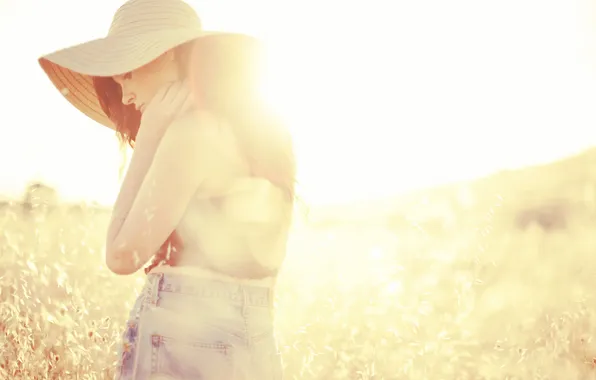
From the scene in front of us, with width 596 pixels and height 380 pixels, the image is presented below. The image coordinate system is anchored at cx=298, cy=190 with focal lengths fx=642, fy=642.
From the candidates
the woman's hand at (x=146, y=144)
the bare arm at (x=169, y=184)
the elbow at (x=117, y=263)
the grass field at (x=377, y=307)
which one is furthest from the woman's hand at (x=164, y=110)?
the grass field at (x=377, y=307)

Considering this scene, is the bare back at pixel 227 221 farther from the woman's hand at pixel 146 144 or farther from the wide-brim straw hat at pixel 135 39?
the wide-brim straw hat at pixel 135 39

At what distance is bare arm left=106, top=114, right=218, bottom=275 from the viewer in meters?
1.50

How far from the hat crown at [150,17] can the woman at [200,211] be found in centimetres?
15

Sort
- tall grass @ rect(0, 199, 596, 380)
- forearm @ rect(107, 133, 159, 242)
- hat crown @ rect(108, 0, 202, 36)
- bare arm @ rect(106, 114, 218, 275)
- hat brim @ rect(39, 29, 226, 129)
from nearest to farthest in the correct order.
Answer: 1. bare arm @ rect(106, 114, 218, 275)
2. forearm @ rect(107, 133, 159, 242)
3. hat brim @ rect(39, 29, 226, 129)
4. hat crown @ rect(108, 0, 202, 36)
5. tall grass @ rect(0, 199, 596, 380)

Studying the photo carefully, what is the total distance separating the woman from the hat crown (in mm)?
153

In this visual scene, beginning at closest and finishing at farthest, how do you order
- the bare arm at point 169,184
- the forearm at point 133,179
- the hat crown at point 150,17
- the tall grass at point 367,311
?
the bare arm at point 169,184
the forearm at point 133,179
the hat crown at point 150,17
the tall grass at point 367,311

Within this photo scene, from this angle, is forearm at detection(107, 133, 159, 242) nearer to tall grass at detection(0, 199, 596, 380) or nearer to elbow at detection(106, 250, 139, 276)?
elbow at detection(106, 250, 139, 276)

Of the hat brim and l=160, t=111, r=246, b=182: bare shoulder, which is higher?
the hat brim

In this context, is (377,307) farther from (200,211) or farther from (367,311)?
(200,211)

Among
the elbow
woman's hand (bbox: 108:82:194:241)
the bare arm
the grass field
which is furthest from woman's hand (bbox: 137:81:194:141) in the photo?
the grass field

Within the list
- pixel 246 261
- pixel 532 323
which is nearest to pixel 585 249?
pixel 532 323

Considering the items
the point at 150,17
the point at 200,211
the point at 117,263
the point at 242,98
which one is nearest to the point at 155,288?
the point at 117,263

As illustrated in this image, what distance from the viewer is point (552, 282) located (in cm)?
495

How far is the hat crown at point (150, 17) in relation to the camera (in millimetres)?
2012
